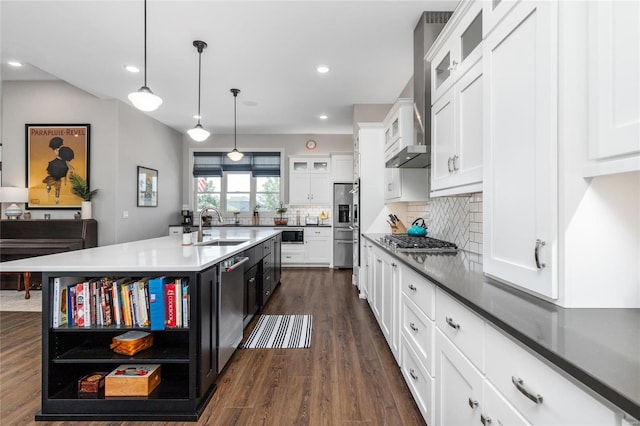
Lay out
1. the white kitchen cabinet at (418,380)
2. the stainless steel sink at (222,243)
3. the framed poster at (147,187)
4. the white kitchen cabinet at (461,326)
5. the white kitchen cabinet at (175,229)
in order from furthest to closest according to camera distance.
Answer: the white kitchen cabinet at (175,229) → the framed poster at (147,187) → the stainless steel sink at (222,243) → the white kitchen cabinet at (418,380) → the white kitchen cabinet at (461,326)

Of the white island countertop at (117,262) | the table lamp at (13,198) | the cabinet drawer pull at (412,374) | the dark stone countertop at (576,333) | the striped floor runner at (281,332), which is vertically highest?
the table lamp at (13,198)

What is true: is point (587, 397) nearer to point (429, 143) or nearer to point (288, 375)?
point (288, 375)

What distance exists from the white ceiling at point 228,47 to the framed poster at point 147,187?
136cm

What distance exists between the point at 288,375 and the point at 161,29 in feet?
11.0

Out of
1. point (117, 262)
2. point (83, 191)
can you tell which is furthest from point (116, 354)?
point (83, 191)

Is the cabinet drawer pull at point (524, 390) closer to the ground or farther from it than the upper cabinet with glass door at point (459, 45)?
closer to the ground

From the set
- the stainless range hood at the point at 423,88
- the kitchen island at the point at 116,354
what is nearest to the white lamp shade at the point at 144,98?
the kitchen island at the point at 116,354

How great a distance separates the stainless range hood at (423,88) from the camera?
266 cm

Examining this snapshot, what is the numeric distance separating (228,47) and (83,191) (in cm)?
337

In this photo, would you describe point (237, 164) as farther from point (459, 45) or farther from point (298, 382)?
point (459, 45)

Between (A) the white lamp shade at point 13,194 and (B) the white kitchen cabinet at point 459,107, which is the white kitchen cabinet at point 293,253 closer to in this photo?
(A) the white lamp shade at point 13,194

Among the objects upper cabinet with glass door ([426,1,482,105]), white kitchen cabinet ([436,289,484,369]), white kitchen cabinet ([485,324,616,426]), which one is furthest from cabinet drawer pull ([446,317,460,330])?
upper cabinet with glass door ([426,1,482,105])

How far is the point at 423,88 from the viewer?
2.71 metres

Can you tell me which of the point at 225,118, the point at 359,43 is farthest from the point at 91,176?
the point at 359,43
